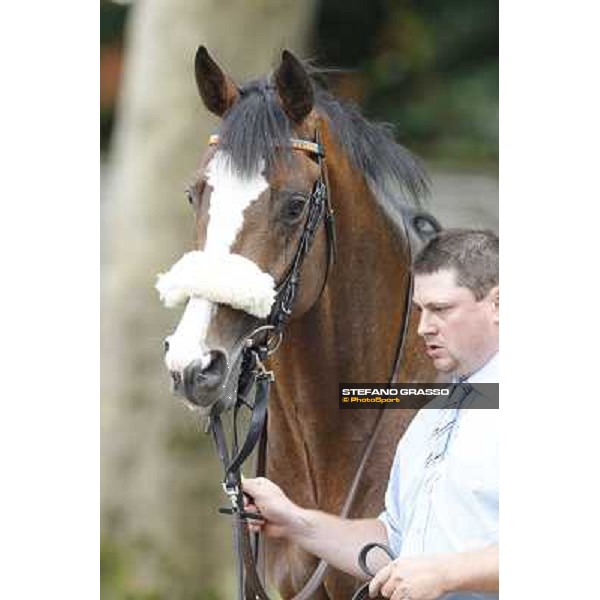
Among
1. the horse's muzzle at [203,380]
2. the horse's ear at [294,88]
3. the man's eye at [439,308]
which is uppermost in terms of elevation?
the horse's ear at [294,88]

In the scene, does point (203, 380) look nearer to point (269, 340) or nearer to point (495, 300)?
point (269, 340)

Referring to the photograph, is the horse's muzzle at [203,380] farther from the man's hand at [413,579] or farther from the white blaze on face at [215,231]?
the man's hand at [413,579]

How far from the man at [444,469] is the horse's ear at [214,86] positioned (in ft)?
1.64

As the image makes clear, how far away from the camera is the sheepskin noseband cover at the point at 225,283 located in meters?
2.58

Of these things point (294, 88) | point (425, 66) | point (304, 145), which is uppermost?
point (425, 66)

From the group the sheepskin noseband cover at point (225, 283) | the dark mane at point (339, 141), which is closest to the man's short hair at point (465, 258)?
the dark mane at point (339, 141)

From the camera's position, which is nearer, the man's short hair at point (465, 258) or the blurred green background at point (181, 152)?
the man's short hair at point (465, 258)

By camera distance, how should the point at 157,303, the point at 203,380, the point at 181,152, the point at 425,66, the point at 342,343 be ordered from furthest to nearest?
the point at 181,152, the point at 157,303, the point at 425,66, the point at 342,343, the point at 203,380

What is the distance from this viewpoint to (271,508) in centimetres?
285

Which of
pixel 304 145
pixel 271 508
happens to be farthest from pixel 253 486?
pixel 304 145

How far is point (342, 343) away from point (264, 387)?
0.20 meters
